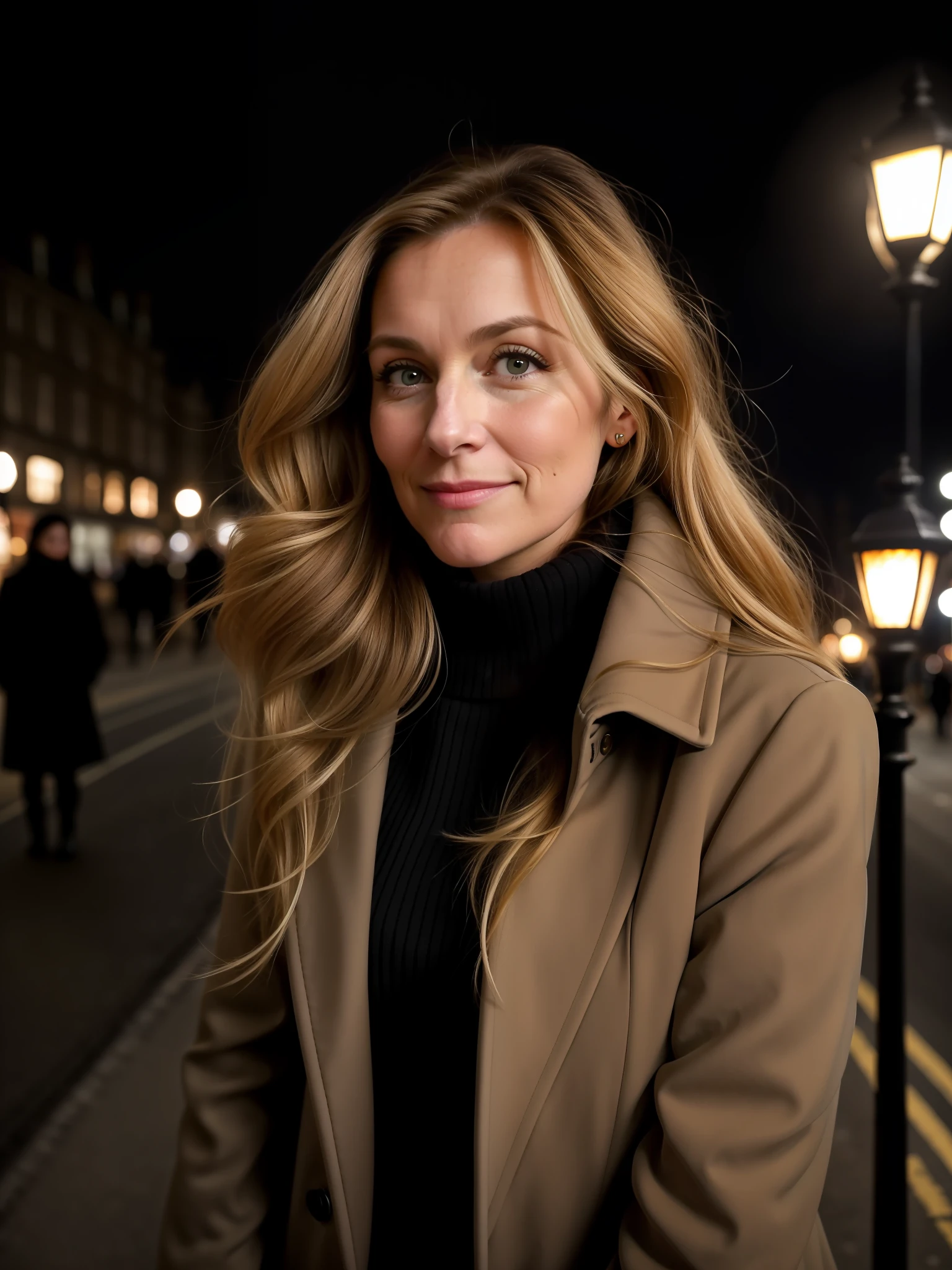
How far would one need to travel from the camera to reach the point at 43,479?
35156mm

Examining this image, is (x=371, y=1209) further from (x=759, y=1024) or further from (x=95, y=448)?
(x=95, y=448)

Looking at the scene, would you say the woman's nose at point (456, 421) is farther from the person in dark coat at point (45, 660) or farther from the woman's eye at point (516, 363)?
the person in dark coat at point (45, 660)

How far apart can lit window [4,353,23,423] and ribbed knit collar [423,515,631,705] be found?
35.4 m

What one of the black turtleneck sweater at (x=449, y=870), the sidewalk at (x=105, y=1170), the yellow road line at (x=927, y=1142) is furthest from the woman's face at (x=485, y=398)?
the sidewalk at (x=105, y=1170)

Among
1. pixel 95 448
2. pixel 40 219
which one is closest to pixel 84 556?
pixel 95 448

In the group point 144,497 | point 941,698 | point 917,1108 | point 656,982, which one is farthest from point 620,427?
point 144,497

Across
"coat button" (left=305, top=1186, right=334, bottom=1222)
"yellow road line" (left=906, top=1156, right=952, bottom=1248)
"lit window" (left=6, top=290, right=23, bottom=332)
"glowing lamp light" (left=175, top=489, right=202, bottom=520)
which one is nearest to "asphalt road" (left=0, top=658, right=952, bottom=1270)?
"yellow road line" (left=906, top=1156, right=952, bottom=1248)

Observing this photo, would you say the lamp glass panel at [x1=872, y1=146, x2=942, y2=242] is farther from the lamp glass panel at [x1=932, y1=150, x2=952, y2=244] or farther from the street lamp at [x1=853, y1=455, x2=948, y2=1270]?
the street lamp at [x1=853, y1=455, x2=948, y2=1270]

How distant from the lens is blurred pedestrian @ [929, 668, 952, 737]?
20.0 meters

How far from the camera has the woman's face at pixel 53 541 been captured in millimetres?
6781

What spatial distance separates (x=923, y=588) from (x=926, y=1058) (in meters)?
2.91

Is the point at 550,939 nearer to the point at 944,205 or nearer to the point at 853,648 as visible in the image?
the point at 944,205

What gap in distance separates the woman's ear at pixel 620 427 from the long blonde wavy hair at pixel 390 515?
24 mm

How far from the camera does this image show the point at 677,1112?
1.28m
